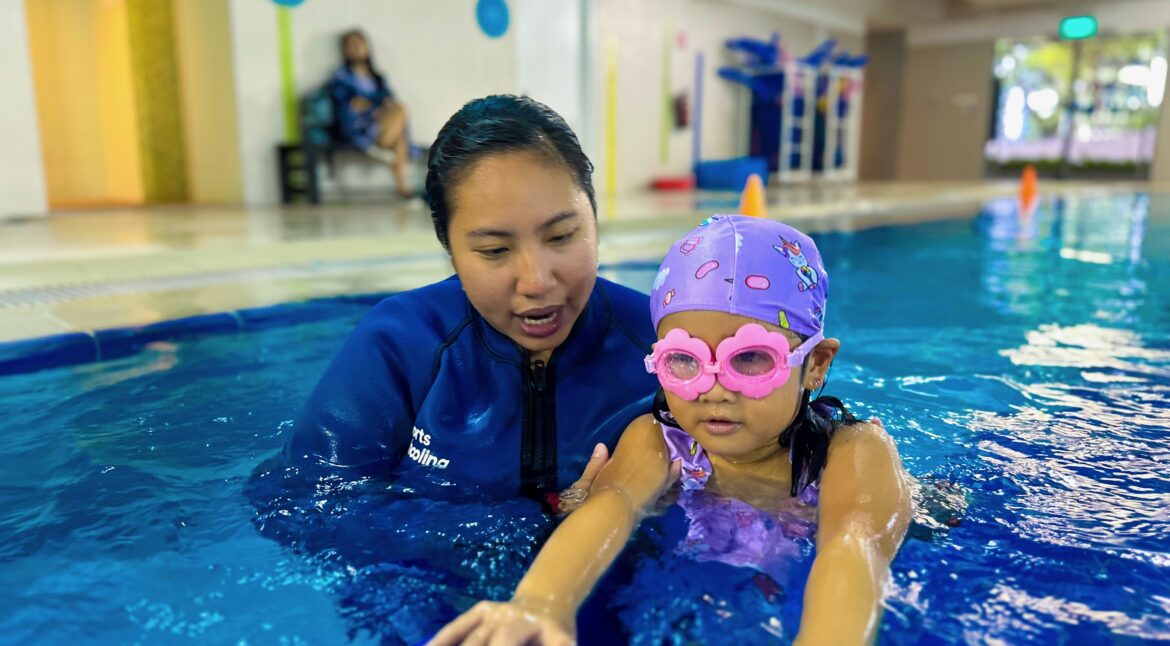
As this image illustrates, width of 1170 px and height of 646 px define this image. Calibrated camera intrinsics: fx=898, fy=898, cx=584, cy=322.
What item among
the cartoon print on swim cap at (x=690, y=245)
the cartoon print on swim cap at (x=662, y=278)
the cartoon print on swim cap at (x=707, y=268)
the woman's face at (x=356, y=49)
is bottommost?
the cartoon print on swim cap at (x=662, y=278)

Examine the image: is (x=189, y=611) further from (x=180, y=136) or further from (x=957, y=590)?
(x=180, y=136)

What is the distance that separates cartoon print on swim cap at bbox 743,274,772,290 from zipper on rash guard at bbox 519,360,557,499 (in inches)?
23.0

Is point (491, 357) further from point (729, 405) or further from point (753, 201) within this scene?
point (753, 201)

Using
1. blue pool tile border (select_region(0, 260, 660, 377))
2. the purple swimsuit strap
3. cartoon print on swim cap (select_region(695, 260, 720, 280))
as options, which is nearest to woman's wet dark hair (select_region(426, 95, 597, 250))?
cartoon print on swim cap (select_region(695, 260, 720, 280))

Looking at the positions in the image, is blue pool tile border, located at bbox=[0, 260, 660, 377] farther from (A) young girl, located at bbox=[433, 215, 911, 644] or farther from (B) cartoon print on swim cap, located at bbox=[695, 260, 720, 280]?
(B) cartoon print on swim cap, located at bbox=[695, 260, 720, 280]

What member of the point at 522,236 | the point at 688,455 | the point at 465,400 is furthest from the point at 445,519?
the point at 522,236

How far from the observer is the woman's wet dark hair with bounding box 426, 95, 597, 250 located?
182 centimetres

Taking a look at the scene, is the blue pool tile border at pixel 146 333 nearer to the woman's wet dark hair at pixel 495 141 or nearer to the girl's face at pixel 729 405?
the woman's wet dark hair at pixel 495 141

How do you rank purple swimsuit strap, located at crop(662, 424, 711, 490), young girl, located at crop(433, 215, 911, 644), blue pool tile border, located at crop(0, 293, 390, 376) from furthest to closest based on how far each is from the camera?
blue pool tile border, located at crop(0, 293, 390, 376) < purple swimsuit strap, located at crop(662, 424, 711, 490) < young girl, located at crop(433, 215, 911, 644)

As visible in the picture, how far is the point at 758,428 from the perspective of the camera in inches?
67.4

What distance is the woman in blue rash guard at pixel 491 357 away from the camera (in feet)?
5.98

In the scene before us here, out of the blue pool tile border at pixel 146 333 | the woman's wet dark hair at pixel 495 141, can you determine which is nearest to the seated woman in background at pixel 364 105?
the blue pool tile border at pixel 146 333

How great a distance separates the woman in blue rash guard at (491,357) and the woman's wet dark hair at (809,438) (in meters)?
0.41

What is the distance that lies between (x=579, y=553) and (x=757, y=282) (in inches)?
23.1
